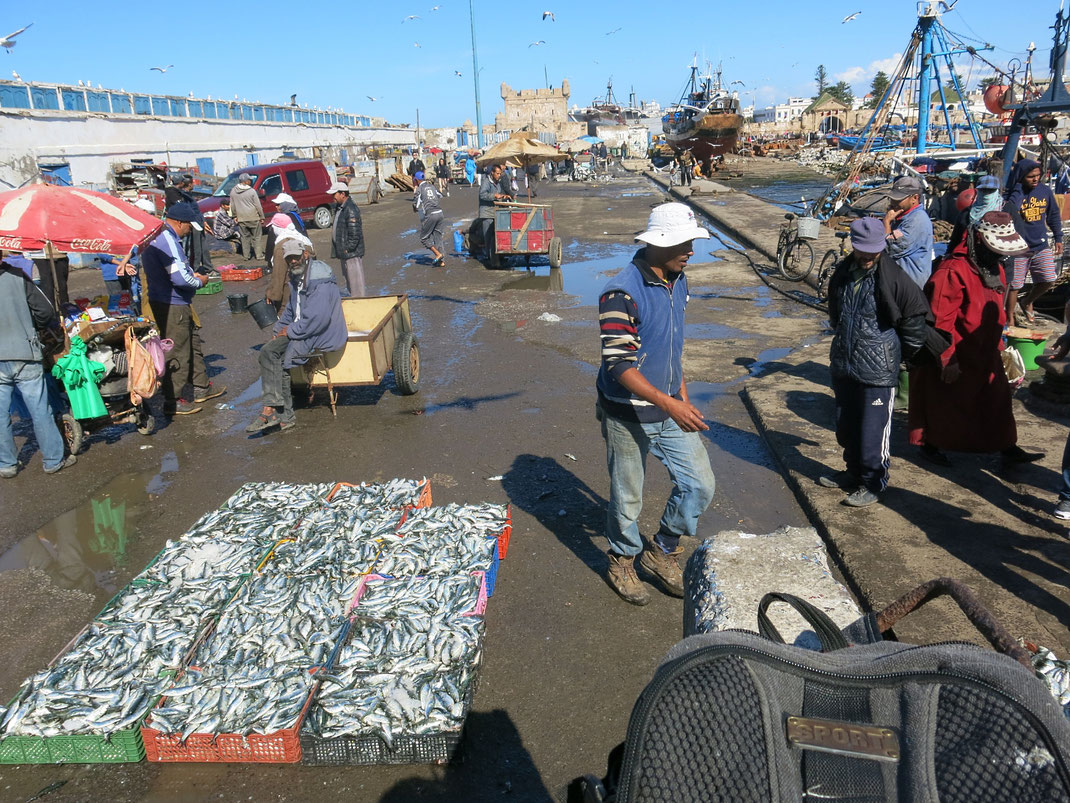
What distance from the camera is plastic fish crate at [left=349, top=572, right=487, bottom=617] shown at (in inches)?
158

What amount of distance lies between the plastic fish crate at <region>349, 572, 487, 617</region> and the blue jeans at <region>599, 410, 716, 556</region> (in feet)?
2.87

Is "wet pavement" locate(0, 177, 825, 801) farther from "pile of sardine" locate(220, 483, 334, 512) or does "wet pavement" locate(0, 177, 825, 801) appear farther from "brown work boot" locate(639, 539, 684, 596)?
"pile of sardine" locate(220, 483, 334, 512)

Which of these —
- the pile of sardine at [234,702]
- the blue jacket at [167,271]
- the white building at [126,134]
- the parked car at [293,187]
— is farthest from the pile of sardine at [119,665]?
the white building at [126,134]

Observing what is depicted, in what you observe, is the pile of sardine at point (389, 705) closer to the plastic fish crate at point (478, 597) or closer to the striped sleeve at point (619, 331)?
the plastic fish crate at point (478, 597)

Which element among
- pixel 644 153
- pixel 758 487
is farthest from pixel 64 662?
pixel 644 153

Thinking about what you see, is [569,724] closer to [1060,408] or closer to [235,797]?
[235,797]

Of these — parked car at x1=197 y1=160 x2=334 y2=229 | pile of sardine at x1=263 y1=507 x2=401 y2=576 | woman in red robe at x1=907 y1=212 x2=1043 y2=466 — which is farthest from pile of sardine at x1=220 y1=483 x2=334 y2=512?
parked car at x1=197 y1=160 x2=334 y2=229

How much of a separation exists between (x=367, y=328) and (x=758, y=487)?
15.8 feet

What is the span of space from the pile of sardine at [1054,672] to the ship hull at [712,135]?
46137 millimetres

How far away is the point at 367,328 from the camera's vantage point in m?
8.37

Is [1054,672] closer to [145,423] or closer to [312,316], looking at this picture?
[312,316]

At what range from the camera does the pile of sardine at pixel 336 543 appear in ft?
14.5

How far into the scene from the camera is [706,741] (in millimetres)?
1390

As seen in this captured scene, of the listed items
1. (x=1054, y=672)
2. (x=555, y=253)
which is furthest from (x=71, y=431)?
(x=555, y=253)
